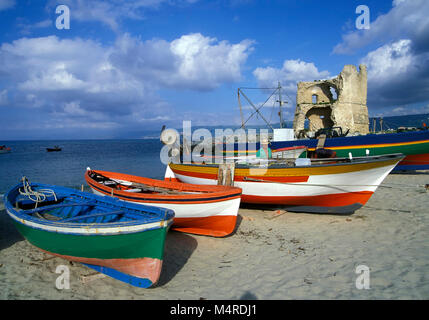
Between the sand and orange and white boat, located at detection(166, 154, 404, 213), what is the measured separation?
609 mm

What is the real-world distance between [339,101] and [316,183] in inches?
865

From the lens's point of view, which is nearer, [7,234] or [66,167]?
[7,234]

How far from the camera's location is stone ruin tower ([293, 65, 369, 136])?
26.3m

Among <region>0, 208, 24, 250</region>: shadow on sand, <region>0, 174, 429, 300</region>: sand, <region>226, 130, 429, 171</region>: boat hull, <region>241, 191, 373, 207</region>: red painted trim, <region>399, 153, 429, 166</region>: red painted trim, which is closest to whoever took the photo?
<region>0, 174, 429, 300</region>: sand

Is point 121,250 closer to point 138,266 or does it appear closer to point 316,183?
point 138,266

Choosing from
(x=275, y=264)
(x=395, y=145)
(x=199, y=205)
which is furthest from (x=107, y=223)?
(x=395, y=145)

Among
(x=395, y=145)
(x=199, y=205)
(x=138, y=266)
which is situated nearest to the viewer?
(x=138, y=266)

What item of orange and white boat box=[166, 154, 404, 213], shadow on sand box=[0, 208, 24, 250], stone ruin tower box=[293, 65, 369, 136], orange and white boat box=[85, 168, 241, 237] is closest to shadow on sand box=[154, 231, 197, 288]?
orange and white boat box=[85, 168, 241, 237]

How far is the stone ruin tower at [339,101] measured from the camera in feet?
86.3

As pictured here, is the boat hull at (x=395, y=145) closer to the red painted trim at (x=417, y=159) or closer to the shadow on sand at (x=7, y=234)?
the red painted trim at (x=417, y=159)

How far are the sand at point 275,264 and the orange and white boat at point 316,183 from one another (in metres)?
0.61

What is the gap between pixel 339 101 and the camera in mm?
26359

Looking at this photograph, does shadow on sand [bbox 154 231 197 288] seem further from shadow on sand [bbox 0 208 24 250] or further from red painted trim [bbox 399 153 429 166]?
red painted trim [bbox 399 153 429 166]
